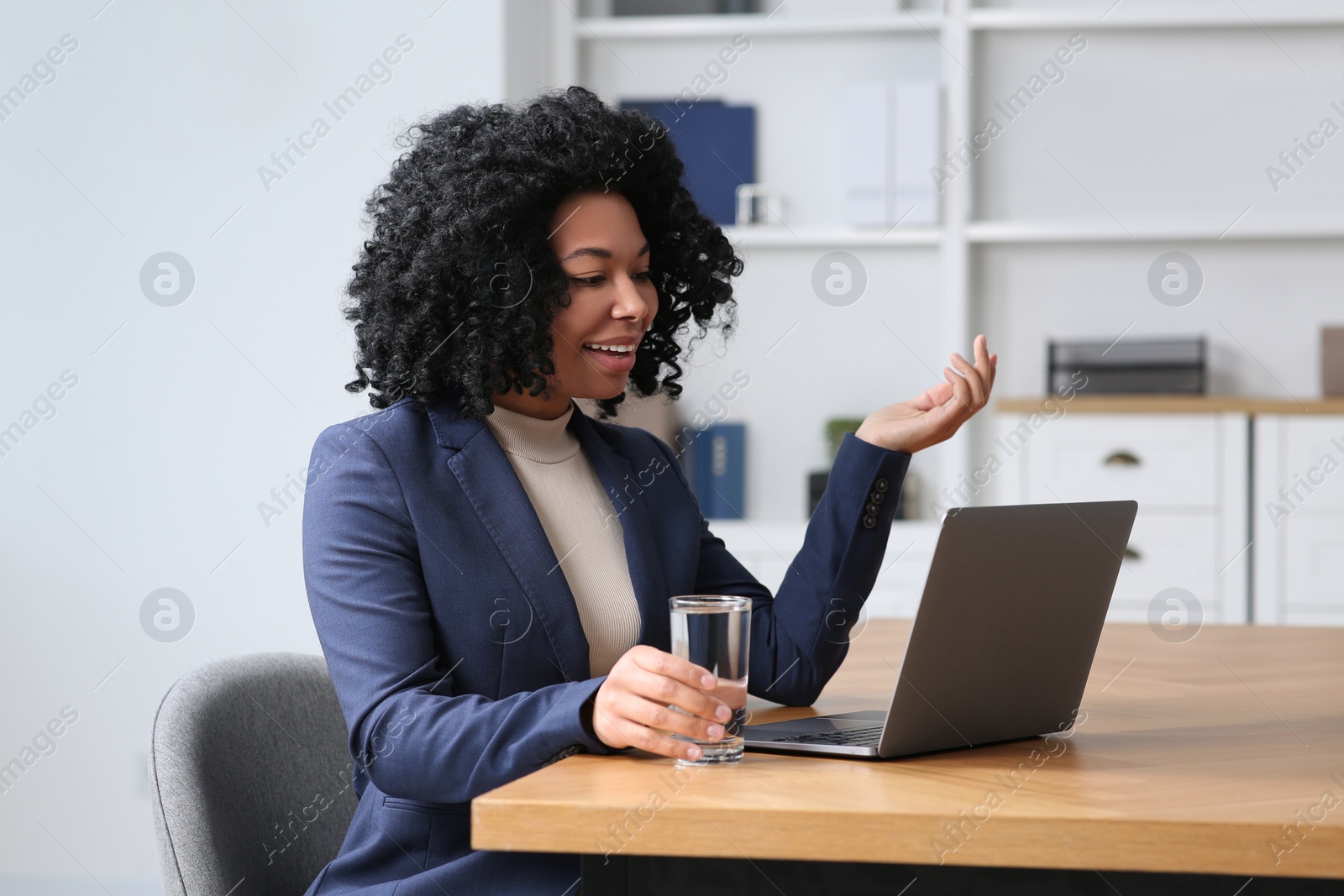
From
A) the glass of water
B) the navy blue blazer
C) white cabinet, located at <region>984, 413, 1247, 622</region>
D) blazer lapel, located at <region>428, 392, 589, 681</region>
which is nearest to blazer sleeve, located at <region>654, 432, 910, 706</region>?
the navy blue blazer

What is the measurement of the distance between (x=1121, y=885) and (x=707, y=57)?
320 cm

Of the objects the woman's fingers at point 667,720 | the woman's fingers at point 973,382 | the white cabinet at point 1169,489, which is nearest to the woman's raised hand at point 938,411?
the woman's fingers at point 973,382

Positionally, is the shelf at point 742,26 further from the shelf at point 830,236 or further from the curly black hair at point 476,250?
the curly black hair at point 476,250

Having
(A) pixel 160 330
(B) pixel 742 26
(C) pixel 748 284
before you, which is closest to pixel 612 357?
(A) pixel 160 330

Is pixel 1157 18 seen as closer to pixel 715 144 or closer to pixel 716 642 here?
pixel 715 144

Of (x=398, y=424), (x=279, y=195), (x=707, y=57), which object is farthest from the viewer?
(x=707, y=57)

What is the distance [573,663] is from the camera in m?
1.23

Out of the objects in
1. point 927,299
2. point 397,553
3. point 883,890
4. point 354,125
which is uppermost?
point 354,125

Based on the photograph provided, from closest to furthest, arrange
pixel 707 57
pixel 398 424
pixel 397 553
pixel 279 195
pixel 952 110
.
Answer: pixel 397 553 < pixel 398 424 < pixel 279 195 < pixel 952 110 < pixel 707 57

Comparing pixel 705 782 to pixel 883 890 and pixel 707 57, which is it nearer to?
pixel 883 890

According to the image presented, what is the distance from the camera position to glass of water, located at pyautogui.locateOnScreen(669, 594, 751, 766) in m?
0.96

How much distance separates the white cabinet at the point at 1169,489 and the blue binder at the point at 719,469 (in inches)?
32.5

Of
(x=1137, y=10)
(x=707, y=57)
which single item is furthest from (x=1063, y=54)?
(x=707, y=57)

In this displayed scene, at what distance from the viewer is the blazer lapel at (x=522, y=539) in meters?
1.22
